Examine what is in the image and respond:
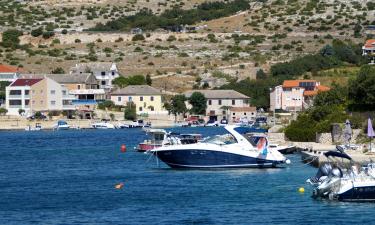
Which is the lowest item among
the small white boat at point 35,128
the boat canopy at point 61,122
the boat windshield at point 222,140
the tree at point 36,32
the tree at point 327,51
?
the boat windshield at point 222,140

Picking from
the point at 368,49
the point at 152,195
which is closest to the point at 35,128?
the point at 368,49

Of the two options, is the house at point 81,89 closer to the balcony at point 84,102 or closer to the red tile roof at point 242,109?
the balcony at point 84,102

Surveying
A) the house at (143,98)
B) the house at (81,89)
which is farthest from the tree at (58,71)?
the house at (143,98)

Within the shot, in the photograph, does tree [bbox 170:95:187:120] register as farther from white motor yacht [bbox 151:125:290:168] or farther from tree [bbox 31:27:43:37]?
white motor yacht [bbox 151:125:290:168]

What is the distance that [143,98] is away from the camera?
139 metres

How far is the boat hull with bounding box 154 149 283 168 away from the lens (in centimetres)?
6303

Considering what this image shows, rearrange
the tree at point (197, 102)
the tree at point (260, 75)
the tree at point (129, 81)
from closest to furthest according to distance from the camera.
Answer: the tree at point (197, 102), the tree at point (129, 81), the tree at point (260, 75)

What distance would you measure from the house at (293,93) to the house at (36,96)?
21.6 m

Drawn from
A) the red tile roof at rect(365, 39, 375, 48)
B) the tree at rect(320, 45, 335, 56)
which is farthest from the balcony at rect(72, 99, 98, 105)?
the red tile roof at rect(365, 39, 375, 48)

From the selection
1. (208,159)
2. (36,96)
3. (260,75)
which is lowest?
(208,159)

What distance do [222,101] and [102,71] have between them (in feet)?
59.7

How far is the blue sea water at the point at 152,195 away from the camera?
4597cm

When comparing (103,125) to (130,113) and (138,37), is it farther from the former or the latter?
(138,37)

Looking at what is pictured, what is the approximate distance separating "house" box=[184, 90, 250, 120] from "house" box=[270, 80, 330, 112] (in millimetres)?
4090
